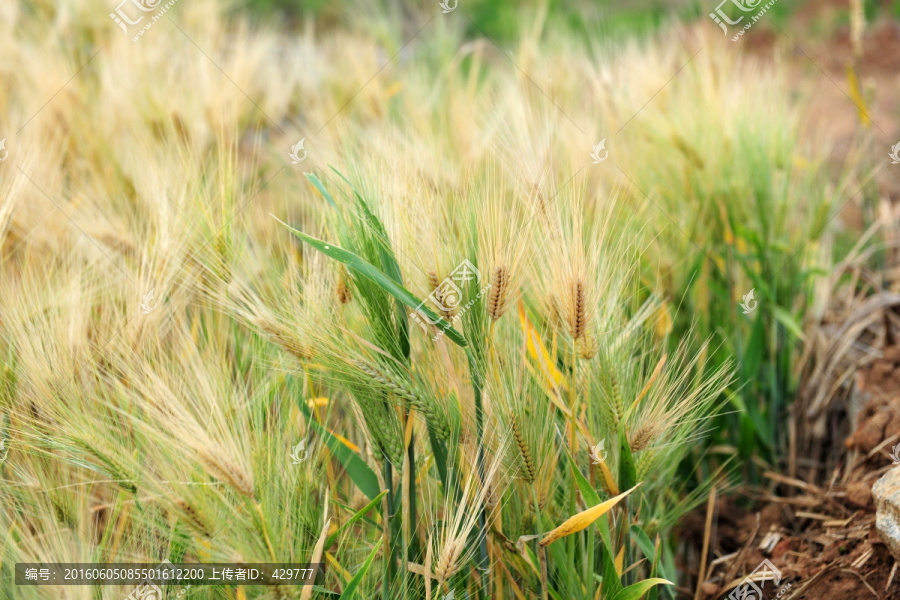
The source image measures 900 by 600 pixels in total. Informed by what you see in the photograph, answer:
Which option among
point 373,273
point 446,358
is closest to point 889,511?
point 446,358

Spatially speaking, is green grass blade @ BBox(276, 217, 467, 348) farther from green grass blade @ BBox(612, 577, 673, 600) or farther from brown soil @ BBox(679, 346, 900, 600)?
brown soil @ BBox(679, 346, 900, 600)

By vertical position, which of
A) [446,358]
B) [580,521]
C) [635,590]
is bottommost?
[635,590]

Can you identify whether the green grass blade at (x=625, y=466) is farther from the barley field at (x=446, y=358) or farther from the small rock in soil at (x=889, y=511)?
the small rock in soil at (x=889, y=511)

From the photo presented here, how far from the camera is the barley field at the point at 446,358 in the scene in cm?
84

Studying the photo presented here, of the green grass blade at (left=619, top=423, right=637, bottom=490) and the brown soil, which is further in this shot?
the brown soil

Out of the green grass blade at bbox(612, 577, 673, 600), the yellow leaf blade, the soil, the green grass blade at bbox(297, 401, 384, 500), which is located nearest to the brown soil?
the soil

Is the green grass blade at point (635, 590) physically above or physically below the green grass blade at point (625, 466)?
below

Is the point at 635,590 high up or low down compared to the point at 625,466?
down

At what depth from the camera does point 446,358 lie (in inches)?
34.1

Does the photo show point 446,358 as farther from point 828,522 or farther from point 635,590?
point 828,522

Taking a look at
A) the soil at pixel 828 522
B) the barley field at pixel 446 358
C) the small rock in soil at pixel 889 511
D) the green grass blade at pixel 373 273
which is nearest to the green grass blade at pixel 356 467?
the barley field at pixel 446 358

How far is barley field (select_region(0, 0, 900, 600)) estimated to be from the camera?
0.84 metres

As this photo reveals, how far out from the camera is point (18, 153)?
137 centimetres

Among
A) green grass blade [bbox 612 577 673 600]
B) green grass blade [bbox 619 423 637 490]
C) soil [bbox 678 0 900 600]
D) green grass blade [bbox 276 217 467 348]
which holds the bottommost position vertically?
soil [bbox 678 0 900 600]
